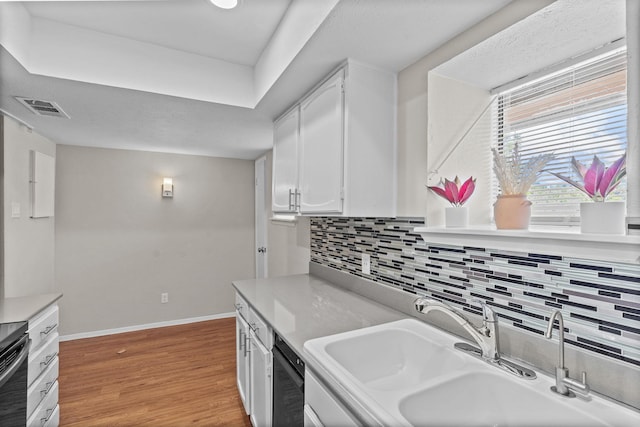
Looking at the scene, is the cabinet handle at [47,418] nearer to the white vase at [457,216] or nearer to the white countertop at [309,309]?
the white countertop at [309,309]

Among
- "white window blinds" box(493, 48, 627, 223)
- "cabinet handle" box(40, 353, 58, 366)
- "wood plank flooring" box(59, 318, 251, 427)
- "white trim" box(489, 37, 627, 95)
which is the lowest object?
"wood plank flooring" box(59, 318, 251, 427)

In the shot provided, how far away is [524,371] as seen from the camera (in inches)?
37.6

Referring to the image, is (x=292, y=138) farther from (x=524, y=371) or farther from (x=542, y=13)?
(x=524, y=371)

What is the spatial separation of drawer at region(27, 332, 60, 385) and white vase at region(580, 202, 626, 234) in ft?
8.28

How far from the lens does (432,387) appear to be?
910 millimetres

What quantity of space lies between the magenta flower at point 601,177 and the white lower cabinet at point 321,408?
2.90ft

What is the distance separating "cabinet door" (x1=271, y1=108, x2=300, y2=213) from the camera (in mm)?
2055

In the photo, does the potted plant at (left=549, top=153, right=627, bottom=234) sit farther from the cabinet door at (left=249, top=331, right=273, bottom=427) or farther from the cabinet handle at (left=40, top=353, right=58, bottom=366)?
the cabinet handle at (left=40, top=353, right=58, bottom=366)

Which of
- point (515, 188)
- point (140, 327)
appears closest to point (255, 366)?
point (515, 188)

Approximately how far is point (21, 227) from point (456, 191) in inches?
129

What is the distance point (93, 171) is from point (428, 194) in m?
3.69

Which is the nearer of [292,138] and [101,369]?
[292,138]

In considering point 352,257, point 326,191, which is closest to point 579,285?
point 326,191

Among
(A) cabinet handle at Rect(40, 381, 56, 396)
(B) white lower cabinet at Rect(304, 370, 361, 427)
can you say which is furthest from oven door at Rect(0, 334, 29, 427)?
(B) white lower cabinet at Rect(304, 370, 361, 427)
